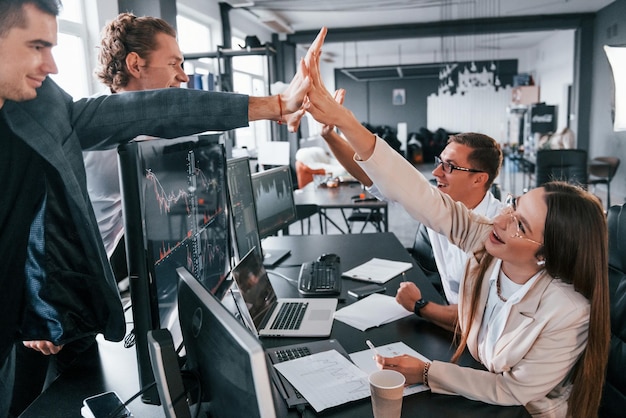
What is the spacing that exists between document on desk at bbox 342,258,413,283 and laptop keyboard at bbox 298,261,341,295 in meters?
0.07

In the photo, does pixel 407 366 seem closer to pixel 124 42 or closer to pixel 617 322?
pixel 617 322

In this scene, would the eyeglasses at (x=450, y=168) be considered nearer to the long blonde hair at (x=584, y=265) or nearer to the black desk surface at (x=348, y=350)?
the black desk surface at (x=348, y=350)

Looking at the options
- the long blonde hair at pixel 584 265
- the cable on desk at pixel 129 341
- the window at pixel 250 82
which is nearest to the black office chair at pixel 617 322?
the long blonde hair at pixel 584 265

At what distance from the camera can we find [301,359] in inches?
53.1

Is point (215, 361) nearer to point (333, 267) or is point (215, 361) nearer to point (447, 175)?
point (333, 267)

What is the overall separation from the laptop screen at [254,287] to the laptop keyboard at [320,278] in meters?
0.22

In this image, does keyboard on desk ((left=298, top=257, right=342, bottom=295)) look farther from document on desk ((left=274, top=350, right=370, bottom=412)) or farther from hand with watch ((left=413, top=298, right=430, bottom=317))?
document on desk ((left=274, top=350, right=370, bottom=412))

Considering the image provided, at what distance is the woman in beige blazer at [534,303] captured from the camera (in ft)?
3.78

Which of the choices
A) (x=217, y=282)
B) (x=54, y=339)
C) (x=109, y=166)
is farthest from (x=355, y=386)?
(x=109, y=166)

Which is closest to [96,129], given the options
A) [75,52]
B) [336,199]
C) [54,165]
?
[54,165]

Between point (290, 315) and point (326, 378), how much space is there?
447 millimetres

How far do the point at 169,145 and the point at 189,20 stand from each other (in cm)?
624

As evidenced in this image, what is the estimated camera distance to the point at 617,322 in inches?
54.9

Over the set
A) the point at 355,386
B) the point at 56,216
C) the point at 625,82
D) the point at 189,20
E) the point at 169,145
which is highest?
the point at 189,20
